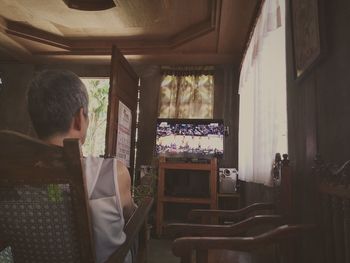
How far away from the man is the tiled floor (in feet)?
7.41

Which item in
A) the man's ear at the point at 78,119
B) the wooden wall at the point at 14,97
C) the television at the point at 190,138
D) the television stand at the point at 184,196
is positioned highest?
the wooden wall at the point at 14,97

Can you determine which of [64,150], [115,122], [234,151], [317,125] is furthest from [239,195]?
[64,150]

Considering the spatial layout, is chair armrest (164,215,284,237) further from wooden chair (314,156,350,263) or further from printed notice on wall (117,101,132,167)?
printed notice on wall (117,101,132,167)

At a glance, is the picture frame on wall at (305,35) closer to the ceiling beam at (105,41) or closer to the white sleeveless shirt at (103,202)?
the white sleeveless shirt at (103,202)

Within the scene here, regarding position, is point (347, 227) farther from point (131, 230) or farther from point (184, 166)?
point (184, 166)

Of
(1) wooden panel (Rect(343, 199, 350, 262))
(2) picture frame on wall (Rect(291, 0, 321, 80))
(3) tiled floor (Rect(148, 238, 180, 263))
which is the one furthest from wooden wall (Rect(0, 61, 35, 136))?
(1) wooden panel (Rect(343, 199, 350, 262))

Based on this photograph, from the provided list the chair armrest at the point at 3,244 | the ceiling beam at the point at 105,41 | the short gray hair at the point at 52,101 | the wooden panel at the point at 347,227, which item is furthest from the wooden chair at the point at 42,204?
the ceiling beam at the point at 105,41

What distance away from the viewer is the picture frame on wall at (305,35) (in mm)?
1367

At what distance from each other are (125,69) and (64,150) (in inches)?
138

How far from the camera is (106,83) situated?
17.1 feet

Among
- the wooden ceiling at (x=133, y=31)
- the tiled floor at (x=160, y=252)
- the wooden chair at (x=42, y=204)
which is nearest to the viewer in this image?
the wooden chair at (x=42, y=204)

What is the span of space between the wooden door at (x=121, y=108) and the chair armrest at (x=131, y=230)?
232 centimetres

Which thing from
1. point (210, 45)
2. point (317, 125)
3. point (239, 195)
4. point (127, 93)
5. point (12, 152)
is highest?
point (210, 45)

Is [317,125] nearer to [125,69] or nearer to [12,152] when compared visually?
[12,152]
